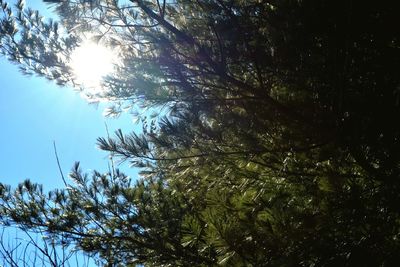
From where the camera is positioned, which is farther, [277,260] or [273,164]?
[273,164]

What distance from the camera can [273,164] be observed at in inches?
132

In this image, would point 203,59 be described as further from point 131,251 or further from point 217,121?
point 131,251

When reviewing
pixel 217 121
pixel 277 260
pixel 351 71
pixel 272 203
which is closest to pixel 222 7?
pixel 217 121

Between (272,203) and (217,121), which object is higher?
(217,121)

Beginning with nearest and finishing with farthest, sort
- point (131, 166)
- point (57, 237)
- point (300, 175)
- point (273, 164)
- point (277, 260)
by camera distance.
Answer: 1. point (277, 260)
2. point (300, 175)
3. point (273, 164)
4. point (131, 166)
5. point (57, 237)

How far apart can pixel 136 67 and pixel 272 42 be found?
3.57 ft

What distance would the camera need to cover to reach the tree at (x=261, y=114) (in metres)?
2.76

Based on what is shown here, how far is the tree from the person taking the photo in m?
2.76

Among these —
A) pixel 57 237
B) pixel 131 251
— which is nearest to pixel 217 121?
pixel 131 251

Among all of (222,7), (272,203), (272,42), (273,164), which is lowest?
(272,203)

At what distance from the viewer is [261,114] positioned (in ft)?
10.5

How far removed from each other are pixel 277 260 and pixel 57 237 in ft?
9.89

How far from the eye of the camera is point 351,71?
9.50ft

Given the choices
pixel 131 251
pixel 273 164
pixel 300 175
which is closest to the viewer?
pixel 300 175
